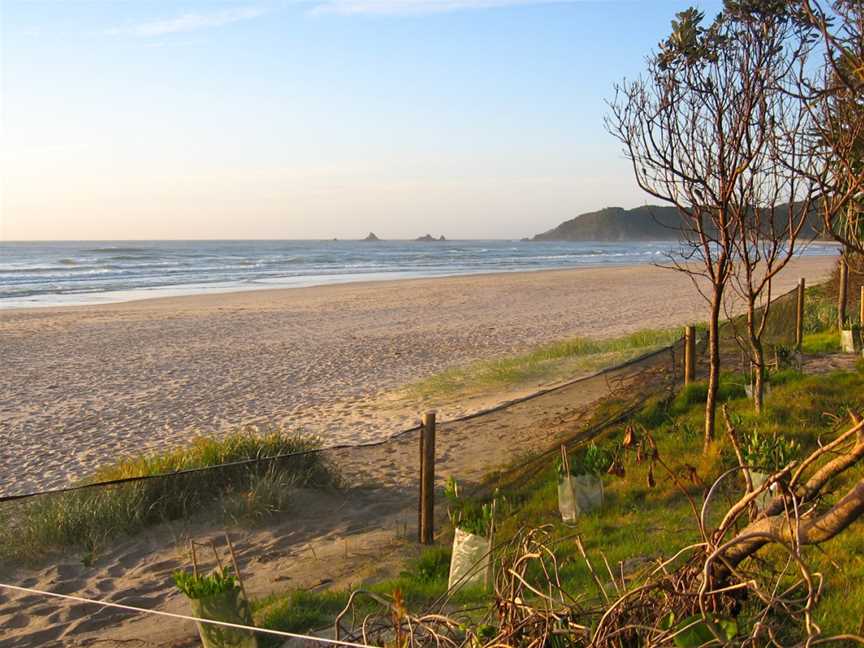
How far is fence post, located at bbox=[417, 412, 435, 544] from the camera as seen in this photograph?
607cm

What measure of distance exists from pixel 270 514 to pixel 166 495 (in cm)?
87

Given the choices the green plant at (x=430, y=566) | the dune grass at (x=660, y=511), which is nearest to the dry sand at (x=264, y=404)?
the green plant at (x=430, y=566)

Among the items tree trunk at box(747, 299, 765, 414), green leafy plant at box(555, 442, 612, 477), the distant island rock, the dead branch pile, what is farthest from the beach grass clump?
the distant island rock

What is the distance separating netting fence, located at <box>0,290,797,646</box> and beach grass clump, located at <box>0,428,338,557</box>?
11 millimetres

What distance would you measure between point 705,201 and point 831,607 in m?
3.71

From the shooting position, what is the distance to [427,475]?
6.08 metres

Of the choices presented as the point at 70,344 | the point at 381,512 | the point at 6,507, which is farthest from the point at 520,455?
the point at 70,344

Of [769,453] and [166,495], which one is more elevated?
[769,453]

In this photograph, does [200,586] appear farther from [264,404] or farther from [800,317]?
[800,317]

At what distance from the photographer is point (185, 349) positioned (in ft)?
56.7

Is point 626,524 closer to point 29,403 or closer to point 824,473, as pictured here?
point 824,473

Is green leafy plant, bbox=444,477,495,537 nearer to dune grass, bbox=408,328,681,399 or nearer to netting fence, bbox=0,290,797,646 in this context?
netting fence, bbox=0,290,797,646

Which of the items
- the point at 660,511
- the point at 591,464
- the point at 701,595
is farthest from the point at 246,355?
the point at 701,595

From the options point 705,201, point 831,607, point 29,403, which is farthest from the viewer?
point 29,403
